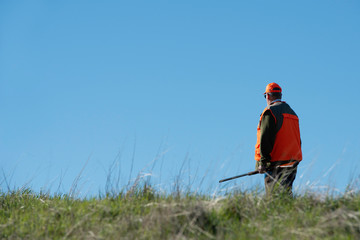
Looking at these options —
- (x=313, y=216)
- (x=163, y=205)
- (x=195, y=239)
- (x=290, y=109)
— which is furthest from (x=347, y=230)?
(x=290, y=109)

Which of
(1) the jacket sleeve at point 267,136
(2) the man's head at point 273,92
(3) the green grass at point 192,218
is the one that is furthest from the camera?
(2) the man's head at point 273,92

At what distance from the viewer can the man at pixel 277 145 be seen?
8.23m

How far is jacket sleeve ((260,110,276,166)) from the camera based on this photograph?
8203 millimetres

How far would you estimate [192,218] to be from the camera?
5309 millimetres

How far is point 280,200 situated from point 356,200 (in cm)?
108

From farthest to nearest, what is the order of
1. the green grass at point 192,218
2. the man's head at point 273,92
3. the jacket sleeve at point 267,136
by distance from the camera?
1. the man's head at point 273,92
2. the jacket sleeve at point 267,136
3. the green grass at point 192,218

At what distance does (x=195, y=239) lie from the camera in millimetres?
5000

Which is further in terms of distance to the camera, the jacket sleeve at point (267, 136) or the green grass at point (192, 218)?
the jacket sleeve at point (267, 136)

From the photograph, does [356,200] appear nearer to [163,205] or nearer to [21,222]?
[163,205]

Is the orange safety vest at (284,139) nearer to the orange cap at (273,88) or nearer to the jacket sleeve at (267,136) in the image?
the jacket sleeve at (267,136)

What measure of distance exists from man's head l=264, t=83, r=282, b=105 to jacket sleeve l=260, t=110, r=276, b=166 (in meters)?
0.54

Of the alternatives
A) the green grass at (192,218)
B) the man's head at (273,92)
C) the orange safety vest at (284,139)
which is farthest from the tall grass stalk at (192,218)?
the man's head at (273,92)

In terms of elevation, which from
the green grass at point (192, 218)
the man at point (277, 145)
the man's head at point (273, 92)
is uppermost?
the man's head at point (273, 92)

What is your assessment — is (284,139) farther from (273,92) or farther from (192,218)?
(192,218)
